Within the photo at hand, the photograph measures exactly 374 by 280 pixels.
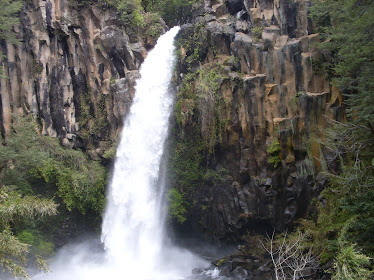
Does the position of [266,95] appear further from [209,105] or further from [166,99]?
[166,99]

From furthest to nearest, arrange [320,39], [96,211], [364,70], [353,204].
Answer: [96,211] → [320,39] → [364,70] → [353,204]

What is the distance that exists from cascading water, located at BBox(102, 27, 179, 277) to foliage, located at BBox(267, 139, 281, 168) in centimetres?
598

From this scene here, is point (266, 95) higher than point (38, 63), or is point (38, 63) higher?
point (38, 63)

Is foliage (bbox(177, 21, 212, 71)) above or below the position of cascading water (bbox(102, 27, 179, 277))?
above

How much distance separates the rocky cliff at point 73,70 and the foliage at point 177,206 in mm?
4880

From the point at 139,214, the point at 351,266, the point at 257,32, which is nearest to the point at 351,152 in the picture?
the point at 351,266

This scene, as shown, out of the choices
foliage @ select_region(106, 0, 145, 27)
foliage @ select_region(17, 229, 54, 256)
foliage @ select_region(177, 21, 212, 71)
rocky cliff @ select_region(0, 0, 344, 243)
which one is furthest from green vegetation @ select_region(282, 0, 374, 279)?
foliage @ select_region(17, 229, 54, 256)

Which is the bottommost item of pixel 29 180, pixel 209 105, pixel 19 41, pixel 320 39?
pixel 29 180

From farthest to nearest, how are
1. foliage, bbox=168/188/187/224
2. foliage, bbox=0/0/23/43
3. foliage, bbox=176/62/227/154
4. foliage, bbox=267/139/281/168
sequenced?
foliage, bbox=168/188/187/224, foliage, bbox=176/62/227/154, foliage, bbox=0/0/23/43, foliage, bbox=267/139/281/168

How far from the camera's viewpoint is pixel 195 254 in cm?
1742

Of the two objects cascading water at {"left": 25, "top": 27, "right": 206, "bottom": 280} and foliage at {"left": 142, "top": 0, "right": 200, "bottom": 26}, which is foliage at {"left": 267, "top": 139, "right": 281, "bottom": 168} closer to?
cascading water at {"left": 25, "top": 27, "right": 206, "bottom": 280}

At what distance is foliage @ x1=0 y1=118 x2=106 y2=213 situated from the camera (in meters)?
16.3

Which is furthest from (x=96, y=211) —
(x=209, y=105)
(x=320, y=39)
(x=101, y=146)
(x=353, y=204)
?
(x=320, y=39)

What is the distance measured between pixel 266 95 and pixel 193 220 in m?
7.96
